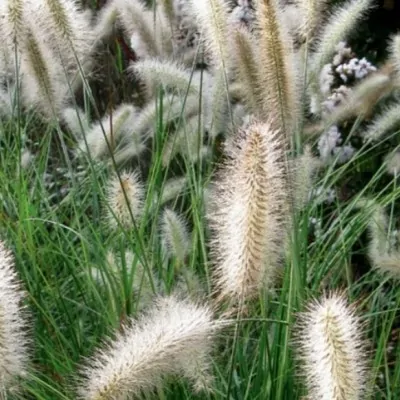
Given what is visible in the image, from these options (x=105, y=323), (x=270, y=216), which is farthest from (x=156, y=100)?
(x=270, y=216)

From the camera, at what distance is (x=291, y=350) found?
269 cm

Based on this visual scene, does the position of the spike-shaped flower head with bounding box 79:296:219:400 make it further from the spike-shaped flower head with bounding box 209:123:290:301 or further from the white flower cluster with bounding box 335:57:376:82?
the white flower cluster with bounding box 335:57:376:82

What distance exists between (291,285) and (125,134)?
1998mm

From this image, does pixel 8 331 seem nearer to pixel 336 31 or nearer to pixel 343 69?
pixel 336 31

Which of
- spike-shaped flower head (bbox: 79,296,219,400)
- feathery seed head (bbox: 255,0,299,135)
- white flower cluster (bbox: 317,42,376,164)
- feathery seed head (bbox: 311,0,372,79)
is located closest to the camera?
spike-shaped flower head (bbox: 79,296,219,400)

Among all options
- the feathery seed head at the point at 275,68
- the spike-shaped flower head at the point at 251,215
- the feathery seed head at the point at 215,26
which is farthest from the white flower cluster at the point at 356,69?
the spike-shaped flower head at the point at 251,215

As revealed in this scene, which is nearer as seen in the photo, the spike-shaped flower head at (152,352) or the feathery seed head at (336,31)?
the spike-shaped flower head at (152,352)

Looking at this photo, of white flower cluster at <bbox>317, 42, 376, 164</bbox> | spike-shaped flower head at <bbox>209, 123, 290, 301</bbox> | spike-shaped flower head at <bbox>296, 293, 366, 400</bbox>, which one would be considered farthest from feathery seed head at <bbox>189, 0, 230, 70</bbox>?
white flower cluster at <bbox>317, 42, 376, 164</bbox>

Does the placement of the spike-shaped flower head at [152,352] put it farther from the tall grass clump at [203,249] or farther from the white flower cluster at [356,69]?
the white flower cluster at [356,69]

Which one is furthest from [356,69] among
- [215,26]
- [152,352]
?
[152,352]

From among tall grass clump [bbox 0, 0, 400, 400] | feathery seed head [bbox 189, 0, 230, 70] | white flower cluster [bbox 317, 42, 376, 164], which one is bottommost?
white flower cluster [bbox 317, 42, 376, 164]

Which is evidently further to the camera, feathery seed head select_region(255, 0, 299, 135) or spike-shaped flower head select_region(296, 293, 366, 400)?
feathery seed head select_region(255, 0, 299, 135)

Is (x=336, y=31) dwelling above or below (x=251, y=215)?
below

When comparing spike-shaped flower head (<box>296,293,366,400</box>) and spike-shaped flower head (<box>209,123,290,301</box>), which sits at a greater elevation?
spike-shaped flower head (<box>209,123,290,301</box>)
